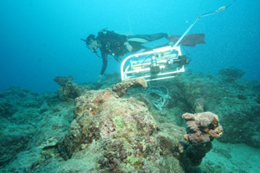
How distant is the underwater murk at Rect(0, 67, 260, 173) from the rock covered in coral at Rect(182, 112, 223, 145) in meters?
0.01

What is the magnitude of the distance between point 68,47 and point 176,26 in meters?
126

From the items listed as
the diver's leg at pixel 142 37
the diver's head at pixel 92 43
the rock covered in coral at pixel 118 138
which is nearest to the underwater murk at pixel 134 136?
the rock covered in coral at pixel 118 138

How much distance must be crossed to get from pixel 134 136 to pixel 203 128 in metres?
1.12

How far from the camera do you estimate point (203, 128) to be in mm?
1879

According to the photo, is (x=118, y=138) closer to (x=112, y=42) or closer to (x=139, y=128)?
(x=139, y=128)

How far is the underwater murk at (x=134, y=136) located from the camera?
162cm

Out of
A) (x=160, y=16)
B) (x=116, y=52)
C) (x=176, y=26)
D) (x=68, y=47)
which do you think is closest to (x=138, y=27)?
(x=160, y=16)

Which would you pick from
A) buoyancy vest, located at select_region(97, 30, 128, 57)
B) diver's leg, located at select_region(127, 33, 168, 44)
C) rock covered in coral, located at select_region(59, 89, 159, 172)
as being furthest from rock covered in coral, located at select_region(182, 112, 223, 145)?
diver's leg, located at select_region(127, 33, 168, 44)

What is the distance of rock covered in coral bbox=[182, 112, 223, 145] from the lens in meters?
1.81

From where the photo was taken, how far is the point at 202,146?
2.00 meters

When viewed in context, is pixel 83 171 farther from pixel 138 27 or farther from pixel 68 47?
pixel 68 47

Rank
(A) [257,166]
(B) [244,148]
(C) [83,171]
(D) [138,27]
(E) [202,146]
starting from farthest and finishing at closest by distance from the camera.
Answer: (D) [138,27] → (B) [244,148] → (A) [257,166] → (E) [202,146] → (C) [83,171]

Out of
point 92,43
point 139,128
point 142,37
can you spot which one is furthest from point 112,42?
point 139,128

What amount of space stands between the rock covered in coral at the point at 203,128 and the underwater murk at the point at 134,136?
0.04 feet
